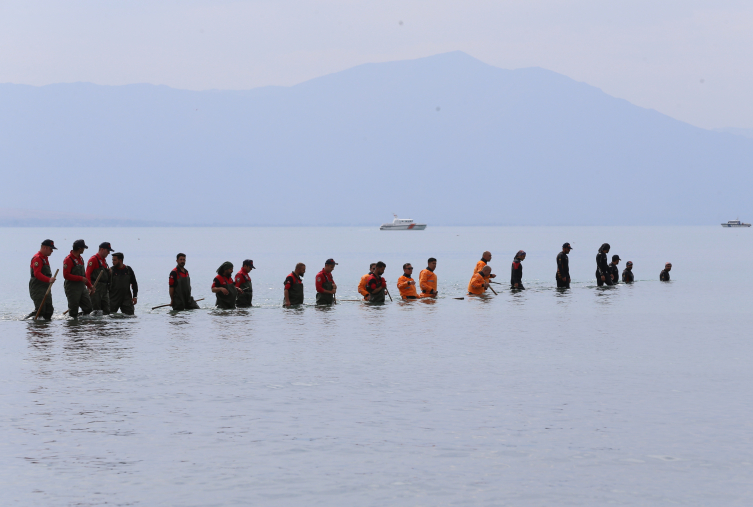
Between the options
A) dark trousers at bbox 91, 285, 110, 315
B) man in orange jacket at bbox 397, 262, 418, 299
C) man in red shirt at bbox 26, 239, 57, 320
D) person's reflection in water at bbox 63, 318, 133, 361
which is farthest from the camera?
man in orange jacket at bbox 397, 262, 418, 299

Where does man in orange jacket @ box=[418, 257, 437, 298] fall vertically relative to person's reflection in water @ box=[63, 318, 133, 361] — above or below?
above

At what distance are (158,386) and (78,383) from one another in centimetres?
130

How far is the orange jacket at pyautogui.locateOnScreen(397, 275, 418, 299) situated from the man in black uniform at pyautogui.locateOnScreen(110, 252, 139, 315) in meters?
9.43

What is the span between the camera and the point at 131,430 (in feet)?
36.5

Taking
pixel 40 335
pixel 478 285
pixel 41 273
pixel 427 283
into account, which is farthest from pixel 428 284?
pixel 40 335

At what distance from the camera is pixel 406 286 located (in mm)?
30734

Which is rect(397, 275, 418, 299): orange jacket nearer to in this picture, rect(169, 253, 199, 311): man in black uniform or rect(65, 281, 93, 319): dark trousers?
rect(169, 253, 199, 311): man in black uniform

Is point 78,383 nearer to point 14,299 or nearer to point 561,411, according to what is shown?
point 561,411

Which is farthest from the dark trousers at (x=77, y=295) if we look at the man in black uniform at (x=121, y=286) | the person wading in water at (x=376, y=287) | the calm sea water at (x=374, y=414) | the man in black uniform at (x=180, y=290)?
the person wading in water at (x=376, y=287)

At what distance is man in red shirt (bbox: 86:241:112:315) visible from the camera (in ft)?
75.9

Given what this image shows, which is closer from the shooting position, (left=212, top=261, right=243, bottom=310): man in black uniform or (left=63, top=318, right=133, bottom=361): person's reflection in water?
(left=63, top=318, right=133, bottom=361): person's reflection in water

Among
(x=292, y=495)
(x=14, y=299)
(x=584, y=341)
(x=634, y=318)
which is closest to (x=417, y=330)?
(x=584, y=341)

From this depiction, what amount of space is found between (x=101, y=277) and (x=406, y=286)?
10936mm

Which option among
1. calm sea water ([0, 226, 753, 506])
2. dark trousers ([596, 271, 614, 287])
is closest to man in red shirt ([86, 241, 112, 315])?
calm sea water ([0, 226, 753, 506])
